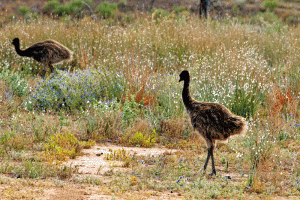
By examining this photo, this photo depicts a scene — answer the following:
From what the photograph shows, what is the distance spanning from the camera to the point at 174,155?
278 inches

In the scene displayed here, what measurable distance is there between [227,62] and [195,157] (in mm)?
3708

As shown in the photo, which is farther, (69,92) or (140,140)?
(69,92)

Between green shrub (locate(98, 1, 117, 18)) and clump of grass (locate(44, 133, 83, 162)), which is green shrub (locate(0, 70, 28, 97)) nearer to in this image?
clump of grass (locate(44, 133, 83, 162))

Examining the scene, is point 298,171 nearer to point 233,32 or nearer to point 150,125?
point 150,125

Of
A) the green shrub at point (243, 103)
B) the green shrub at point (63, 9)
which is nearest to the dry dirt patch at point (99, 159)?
the green shrub at point (243, 103)

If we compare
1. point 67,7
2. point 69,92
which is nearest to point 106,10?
point 67,7

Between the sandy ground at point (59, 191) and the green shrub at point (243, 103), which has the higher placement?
the green shrub at point (243, 103)

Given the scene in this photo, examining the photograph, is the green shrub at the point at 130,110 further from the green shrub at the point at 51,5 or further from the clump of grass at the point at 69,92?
the green shrub at the point at 51,5

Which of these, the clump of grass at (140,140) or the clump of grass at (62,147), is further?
the clump of grass at (140,140)

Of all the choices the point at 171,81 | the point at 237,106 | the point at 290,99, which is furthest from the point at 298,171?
the point at 171,81

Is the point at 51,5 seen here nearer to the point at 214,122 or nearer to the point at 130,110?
the point at 130,110

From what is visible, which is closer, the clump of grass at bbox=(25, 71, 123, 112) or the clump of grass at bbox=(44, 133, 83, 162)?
the clump of grass at bbox=(44, 133, 83, 162)

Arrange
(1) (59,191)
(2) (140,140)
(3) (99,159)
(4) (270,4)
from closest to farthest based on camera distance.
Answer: (1) (59,191) < (3) (99,159) < (2) (140,140) < (4) (270,4)

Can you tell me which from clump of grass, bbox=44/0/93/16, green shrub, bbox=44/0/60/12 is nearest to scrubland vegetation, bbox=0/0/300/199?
clump of grass, bbox=44/0/93/16
